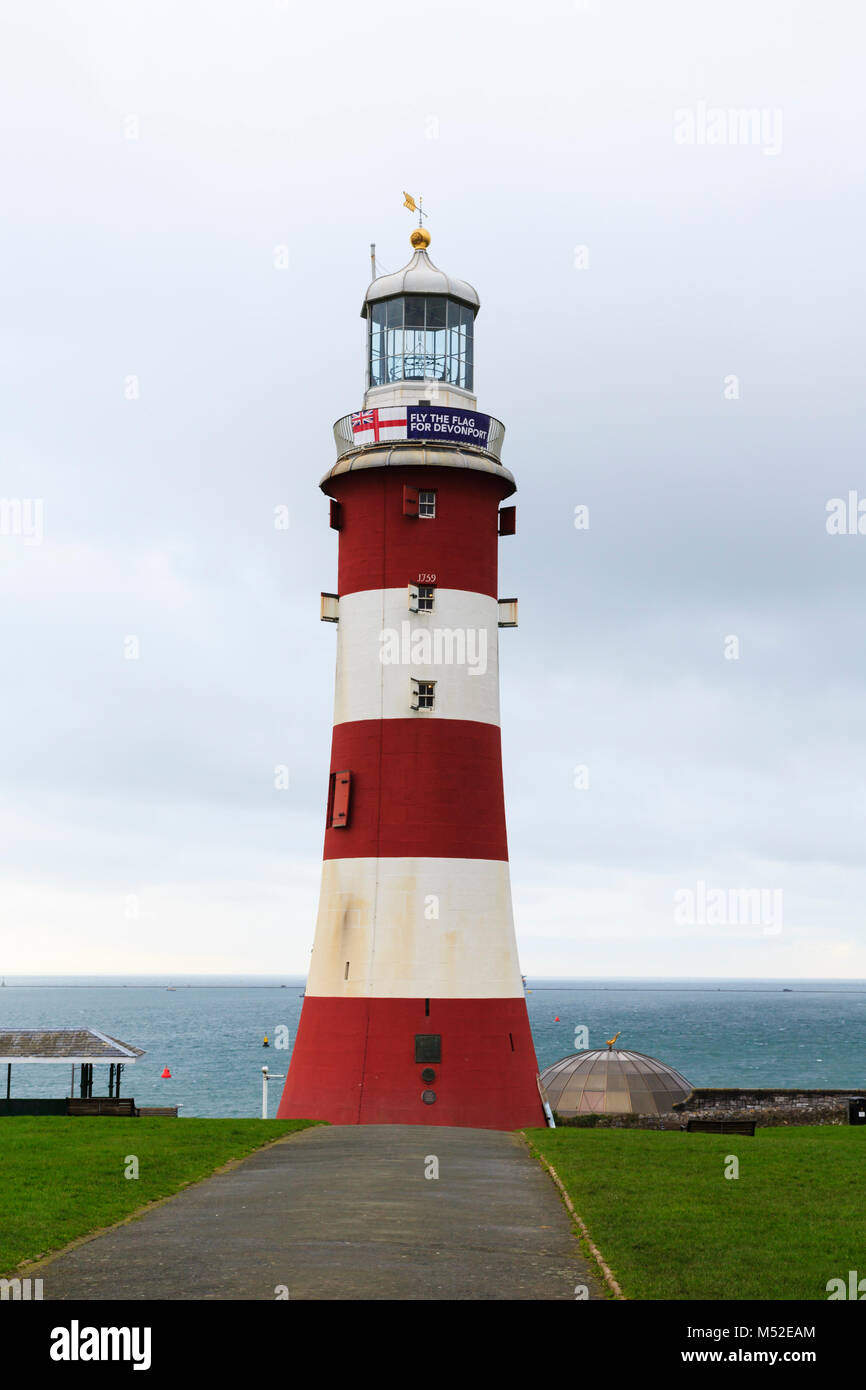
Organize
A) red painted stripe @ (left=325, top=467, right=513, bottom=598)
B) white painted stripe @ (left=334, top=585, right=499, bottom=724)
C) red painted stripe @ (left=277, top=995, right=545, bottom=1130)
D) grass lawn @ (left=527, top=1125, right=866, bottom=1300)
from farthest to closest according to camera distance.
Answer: red painted stripe @ (left=325, top=467, right=513, bottom=598) < white painted stripe @ (left=334, top=585, right=499, bottom=724) < red painted stripe @ (left=277, top=995, right=545, bottom=1130) < grass lawn @ (left=527, top=1125, right=866, bottom=1300)

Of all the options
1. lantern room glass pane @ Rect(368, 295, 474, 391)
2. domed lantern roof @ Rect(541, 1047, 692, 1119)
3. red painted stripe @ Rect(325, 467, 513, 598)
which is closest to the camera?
red painted stripe @ Rect(325, 467, 513, 598)

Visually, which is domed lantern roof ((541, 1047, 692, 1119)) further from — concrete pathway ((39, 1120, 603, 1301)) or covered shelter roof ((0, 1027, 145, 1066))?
concrete pathway ((39, 1120, 603, 1301))

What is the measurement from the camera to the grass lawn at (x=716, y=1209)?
13375 millimetres

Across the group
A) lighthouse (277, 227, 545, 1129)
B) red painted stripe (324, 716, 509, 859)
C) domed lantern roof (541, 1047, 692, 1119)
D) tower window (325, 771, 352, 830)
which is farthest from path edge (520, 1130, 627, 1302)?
domed lantern roof (541, 1047, 692, 1119)

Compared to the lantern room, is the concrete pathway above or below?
below

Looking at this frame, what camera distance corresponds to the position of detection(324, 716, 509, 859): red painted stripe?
30750 mm

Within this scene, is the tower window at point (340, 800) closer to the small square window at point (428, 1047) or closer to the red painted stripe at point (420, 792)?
the red painted stripe at point (420, 792)

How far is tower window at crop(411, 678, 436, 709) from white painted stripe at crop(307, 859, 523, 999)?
3.61 m

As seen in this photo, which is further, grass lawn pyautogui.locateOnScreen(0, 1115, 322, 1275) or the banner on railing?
the banner on railing

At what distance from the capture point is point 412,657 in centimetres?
3148

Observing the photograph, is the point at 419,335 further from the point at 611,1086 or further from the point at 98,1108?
the point at 611,1086

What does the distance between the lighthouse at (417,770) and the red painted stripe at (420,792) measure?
38 mm
